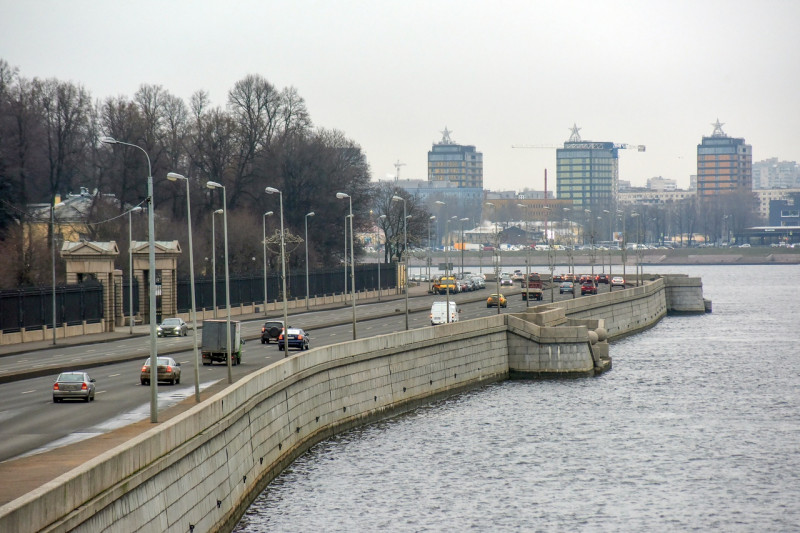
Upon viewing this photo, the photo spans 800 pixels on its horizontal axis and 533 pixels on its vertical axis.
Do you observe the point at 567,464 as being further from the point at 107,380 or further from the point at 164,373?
the point at 107,380

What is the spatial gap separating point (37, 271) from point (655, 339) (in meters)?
53.5

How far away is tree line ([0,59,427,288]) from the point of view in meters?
112

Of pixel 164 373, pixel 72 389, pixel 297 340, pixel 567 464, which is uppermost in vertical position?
pixel 72 389

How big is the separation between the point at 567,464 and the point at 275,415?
12.6 m

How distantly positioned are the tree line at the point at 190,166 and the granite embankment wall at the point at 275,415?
38895 millimetres

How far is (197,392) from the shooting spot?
131 feet

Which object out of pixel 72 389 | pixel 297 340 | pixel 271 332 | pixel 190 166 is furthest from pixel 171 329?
pixel 190 166

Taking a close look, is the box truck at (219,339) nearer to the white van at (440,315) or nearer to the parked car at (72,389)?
the parked car at (72,389)

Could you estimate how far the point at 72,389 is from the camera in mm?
44344

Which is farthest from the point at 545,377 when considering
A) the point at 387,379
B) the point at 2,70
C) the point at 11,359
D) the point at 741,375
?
the point at 2,70

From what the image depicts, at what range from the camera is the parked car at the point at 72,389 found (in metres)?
44.4

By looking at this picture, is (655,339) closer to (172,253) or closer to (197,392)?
(172,253)

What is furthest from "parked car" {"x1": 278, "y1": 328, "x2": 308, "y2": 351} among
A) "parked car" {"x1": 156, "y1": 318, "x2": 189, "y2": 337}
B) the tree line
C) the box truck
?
the tree line

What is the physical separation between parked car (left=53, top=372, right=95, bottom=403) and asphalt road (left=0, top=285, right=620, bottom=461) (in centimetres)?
32
